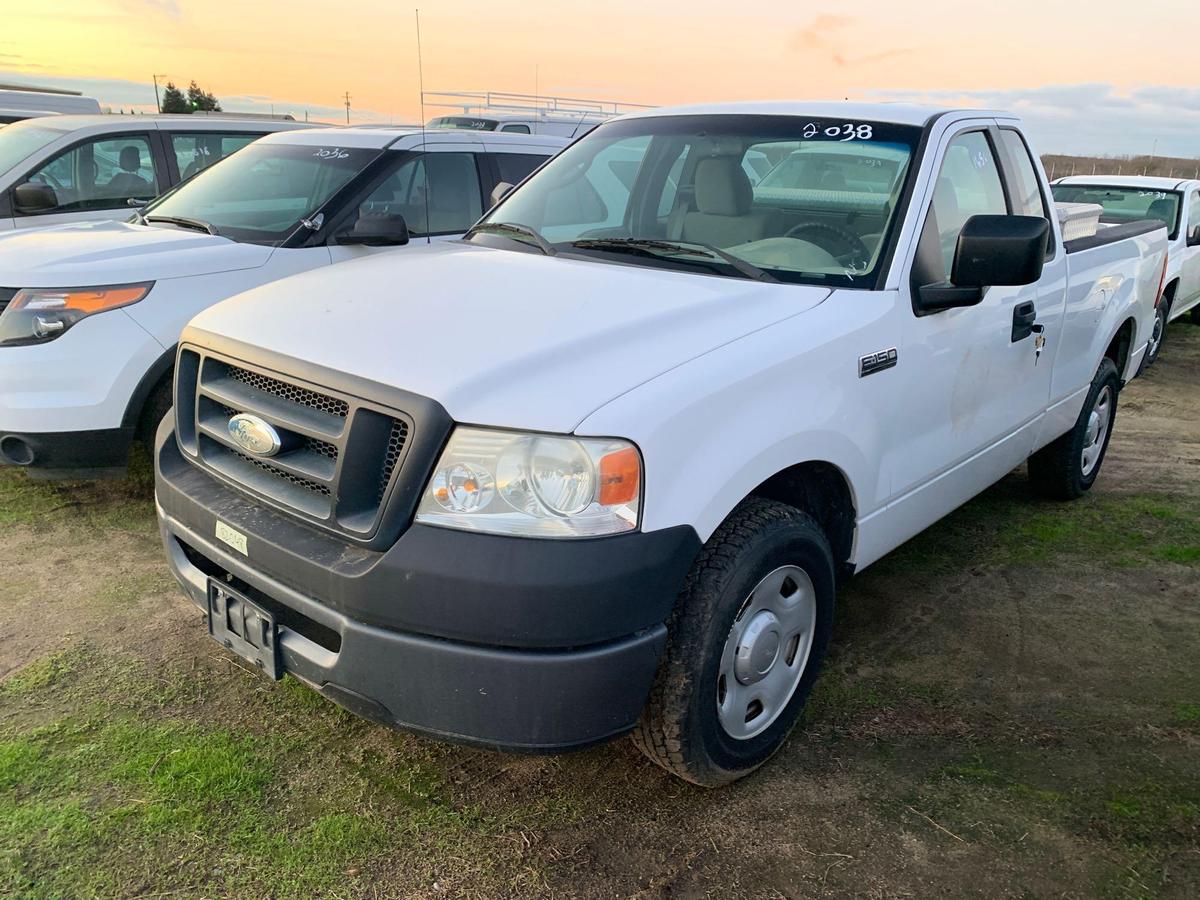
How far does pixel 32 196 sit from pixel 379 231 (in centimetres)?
337

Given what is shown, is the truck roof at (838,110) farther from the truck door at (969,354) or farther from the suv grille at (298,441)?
the suv grille at (298,441)

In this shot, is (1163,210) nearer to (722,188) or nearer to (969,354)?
(969,354)

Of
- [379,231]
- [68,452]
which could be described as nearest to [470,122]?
[379,231]

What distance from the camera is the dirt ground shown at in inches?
96.2

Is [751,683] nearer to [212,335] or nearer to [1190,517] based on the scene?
[212,335]

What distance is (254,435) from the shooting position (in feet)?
8.51

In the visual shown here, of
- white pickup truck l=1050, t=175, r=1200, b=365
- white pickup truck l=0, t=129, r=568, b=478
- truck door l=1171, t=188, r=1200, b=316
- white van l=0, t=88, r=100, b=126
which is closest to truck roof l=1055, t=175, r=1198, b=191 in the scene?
white pickup truck l=1050, t=175, r=1200, b=365

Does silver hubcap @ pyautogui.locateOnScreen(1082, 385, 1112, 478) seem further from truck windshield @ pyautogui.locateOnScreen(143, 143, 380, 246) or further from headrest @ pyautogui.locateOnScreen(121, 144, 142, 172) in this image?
headrest @ pyautogui.locateOnScreen(121, 144, 142, 172)

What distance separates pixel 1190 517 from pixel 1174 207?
5.92 metres

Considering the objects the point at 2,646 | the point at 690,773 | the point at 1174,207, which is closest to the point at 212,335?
Result: the point at 2,646

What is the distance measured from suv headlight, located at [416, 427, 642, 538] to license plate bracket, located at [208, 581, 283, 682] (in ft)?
2.05

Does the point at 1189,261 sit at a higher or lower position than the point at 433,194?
lower

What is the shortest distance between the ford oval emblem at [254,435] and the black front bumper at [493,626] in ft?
0.93

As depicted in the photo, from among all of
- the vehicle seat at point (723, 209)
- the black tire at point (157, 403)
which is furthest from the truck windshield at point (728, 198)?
the black tire at point (157, 403)
